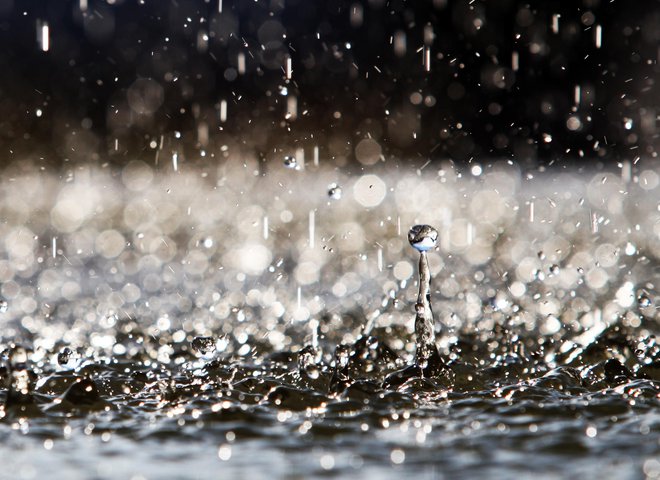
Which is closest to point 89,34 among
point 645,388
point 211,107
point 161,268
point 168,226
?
point 211,107

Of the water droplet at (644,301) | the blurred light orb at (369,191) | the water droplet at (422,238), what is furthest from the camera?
the blurred light orb at (369,191)

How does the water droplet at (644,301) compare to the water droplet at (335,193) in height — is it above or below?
below

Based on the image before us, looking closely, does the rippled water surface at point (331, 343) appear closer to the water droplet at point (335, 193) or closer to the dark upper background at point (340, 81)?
the water droplet at point (335, 193)

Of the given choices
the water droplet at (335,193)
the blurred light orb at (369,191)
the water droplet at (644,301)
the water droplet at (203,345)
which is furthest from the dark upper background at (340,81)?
the water droplet at (203,345)

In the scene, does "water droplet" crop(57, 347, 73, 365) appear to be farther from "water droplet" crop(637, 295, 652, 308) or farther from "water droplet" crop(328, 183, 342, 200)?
"water droplet" crop(328, 183, 342, 200)

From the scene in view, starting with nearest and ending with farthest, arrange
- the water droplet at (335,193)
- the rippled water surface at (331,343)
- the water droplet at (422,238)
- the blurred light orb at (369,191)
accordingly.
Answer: the rippled water surface at (331,343) → the water droplet at (422,238) → the water droplet at (335,193) → the blurred light orb at (369,191)

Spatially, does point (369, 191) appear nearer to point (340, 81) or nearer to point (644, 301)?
point (340, 81)

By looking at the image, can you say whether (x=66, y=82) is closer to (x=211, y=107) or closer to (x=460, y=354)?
(x=211, y=107)
